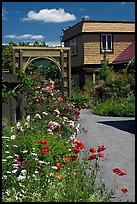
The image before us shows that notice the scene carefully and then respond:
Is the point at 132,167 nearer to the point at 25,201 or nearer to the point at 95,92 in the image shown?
the point at 25,201

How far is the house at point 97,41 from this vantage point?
21.7m

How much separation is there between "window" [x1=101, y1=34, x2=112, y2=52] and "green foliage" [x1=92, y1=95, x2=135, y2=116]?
24.2 ft

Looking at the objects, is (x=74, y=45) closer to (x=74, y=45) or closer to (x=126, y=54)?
(x=74, y=45)

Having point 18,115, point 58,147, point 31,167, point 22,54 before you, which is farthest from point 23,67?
point 31,167

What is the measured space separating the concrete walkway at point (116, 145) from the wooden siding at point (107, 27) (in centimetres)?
1034

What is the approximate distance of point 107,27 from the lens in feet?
71.5

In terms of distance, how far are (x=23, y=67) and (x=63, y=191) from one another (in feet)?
29.6

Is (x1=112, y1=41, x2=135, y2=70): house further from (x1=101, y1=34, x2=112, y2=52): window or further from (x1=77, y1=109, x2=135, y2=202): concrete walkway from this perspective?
(x1=77, y1=109, x2=135, y2=202): concrete walkway

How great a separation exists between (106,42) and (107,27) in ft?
2.67

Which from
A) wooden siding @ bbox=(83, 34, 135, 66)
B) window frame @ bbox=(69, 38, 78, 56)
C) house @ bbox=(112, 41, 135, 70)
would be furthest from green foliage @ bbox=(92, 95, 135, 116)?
window frame @ bbox=(69, 38, 78, 56)

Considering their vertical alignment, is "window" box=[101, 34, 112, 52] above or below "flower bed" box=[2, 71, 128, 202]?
above

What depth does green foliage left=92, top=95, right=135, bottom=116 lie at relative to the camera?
1370 cm

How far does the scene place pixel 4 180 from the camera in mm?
3709

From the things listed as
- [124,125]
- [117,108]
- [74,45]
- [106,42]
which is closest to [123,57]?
[106,42]
